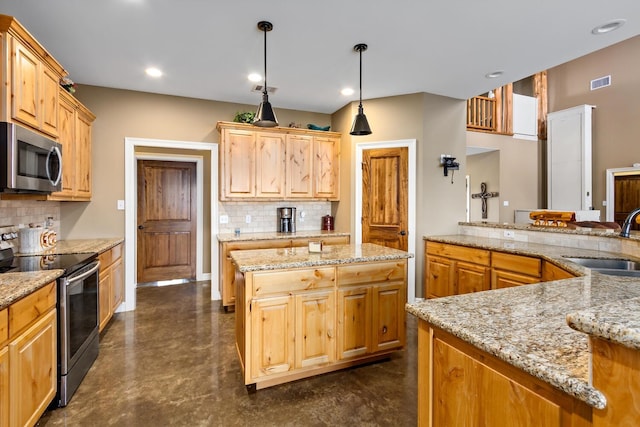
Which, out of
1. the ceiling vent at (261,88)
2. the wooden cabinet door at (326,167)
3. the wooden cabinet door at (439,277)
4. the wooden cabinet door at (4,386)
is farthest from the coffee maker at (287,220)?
the wooden cabinet door at (4,386)

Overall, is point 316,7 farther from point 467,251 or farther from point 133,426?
point 133,426

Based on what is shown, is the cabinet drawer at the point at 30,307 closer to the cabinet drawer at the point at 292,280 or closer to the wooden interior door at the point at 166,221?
the cabinet drawer at the point at 292,280

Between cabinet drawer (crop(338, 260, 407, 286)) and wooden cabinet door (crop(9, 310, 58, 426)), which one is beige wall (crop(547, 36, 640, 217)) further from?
wooden cabinet door (crop(9, 310, 58, 426))

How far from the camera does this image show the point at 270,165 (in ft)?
14.4

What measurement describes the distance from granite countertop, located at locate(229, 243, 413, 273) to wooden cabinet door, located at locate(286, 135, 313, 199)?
6.13ft

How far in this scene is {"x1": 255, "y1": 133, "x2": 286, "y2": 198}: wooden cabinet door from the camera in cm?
433

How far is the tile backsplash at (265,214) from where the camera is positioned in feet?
15.0

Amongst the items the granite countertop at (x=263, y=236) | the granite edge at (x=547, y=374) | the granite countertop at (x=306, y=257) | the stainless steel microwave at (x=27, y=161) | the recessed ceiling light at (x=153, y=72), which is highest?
the recessed ceiling light at (x=153, y=72)

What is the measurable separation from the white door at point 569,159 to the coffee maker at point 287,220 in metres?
6.35

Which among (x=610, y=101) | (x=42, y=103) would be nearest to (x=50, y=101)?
(x=42, y=103)

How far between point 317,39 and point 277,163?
189cm

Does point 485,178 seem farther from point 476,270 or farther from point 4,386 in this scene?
point 4,386

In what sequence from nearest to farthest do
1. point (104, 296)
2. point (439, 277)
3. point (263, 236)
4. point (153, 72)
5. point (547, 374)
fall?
point (547, 374) → point (104, 296) → point (153, 72) → point (439, 277) → point (263, 236)

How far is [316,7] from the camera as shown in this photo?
2379 mm
